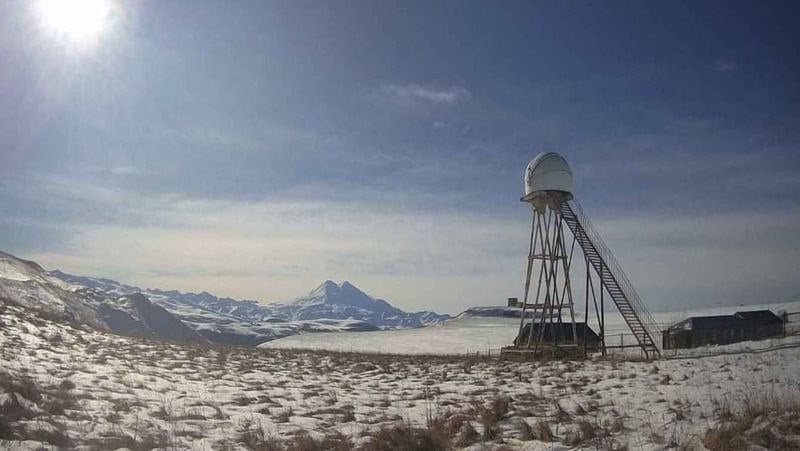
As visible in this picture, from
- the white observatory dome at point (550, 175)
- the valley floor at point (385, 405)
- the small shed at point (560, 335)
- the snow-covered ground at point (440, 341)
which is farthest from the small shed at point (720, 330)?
the valley floor at point (385, 405)

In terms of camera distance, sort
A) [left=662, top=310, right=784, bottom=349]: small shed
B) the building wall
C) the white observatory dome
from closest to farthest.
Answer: the white observatory dome
[left=662, top=310, right=784, bottom=349]: small shed
the building wall

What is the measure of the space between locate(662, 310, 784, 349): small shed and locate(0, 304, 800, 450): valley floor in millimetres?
16522

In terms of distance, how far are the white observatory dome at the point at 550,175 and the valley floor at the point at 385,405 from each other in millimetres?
13807

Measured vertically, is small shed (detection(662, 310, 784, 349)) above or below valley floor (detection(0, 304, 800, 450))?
above

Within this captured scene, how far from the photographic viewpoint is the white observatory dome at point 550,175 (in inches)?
1200

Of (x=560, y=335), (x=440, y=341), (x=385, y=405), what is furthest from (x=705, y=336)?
(x=385, y=405)

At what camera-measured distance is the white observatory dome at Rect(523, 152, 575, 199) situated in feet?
100

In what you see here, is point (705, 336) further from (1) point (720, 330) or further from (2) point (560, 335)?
(2) point (560, 335)

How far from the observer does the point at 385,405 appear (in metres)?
13.0

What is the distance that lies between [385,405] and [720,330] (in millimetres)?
33348

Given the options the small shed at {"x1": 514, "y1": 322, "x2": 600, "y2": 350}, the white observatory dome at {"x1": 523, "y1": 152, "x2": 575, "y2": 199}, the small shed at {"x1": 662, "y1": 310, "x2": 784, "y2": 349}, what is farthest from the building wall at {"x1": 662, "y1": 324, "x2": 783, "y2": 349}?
the white observatory dome at {"x1": 523, "y1": 152, "x2": 575, "y2": 199}

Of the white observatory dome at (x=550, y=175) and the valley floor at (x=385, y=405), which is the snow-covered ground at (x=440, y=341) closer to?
the white observatory dome at (x=550, y=175)

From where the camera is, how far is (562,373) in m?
18.2

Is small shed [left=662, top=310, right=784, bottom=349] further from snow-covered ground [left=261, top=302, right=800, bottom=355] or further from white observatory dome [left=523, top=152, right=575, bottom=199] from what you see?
white observatory dome [left=523, top=152, right=575, bottom=199]
